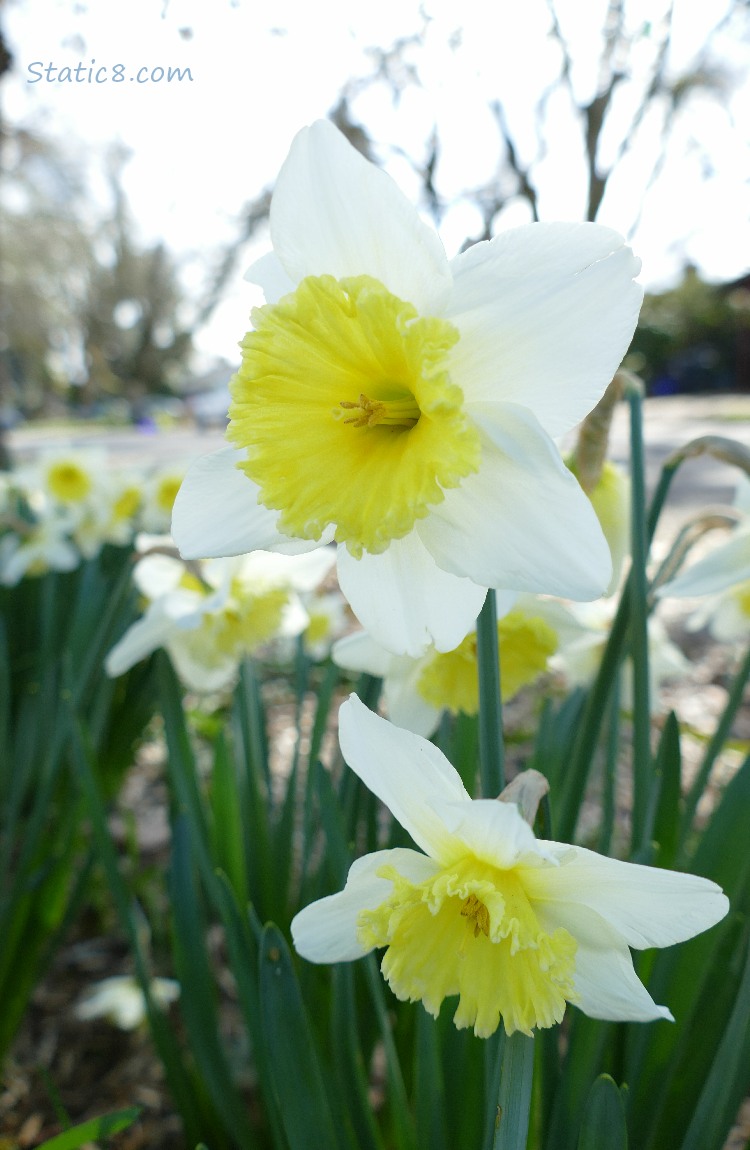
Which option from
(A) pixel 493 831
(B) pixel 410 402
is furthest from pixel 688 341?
(A) pixel 493 831

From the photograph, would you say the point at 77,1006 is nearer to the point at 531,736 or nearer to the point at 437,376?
the point at 531,736

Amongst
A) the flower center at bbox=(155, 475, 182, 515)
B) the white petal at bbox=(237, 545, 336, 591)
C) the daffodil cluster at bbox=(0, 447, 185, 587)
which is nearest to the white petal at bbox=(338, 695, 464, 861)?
the white petal at bbox=(237, 545, 336, 591)

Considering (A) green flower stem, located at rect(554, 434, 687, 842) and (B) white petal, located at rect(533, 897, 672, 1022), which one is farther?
(A) green flower stem, located at rect(554, 434, 687, 842)

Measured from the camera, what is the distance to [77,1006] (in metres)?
1.83

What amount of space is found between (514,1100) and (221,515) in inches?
17.9

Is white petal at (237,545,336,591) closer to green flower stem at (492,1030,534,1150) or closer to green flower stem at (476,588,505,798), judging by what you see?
green flower stem at (476,588,505,798)

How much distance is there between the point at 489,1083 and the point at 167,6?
1.77m

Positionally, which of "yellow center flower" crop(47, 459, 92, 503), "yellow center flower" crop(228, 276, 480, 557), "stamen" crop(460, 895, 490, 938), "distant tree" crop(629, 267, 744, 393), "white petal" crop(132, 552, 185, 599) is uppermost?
"distant tree" crop(629, 267, 744, 393)

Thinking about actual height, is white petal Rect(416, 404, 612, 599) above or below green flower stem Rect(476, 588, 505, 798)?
above

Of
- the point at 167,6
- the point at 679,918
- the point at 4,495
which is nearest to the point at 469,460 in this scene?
the point at 679,918

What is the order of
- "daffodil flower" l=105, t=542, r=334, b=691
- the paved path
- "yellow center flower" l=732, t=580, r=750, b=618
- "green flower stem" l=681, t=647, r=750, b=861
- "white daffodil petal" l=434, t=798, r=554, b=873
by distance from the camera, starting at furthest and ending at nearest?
the paved path < "yellow center flower" l=732, t=580, r=750, b=618 < "daffodil flower" l=105, t=542, r=334, b=691 < "green flower stem" l=681, t=647, r=750, b=861 < "white daffodil petal" l=434, t=798, r=554, b=873

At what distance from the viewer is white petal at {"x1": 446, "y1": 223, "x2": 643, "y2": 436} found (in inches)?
21.9

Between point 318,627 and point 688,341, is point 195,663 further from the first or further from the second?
point 688,341

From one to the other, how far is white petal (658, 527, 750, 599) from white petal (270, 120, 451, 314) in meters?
0.50
